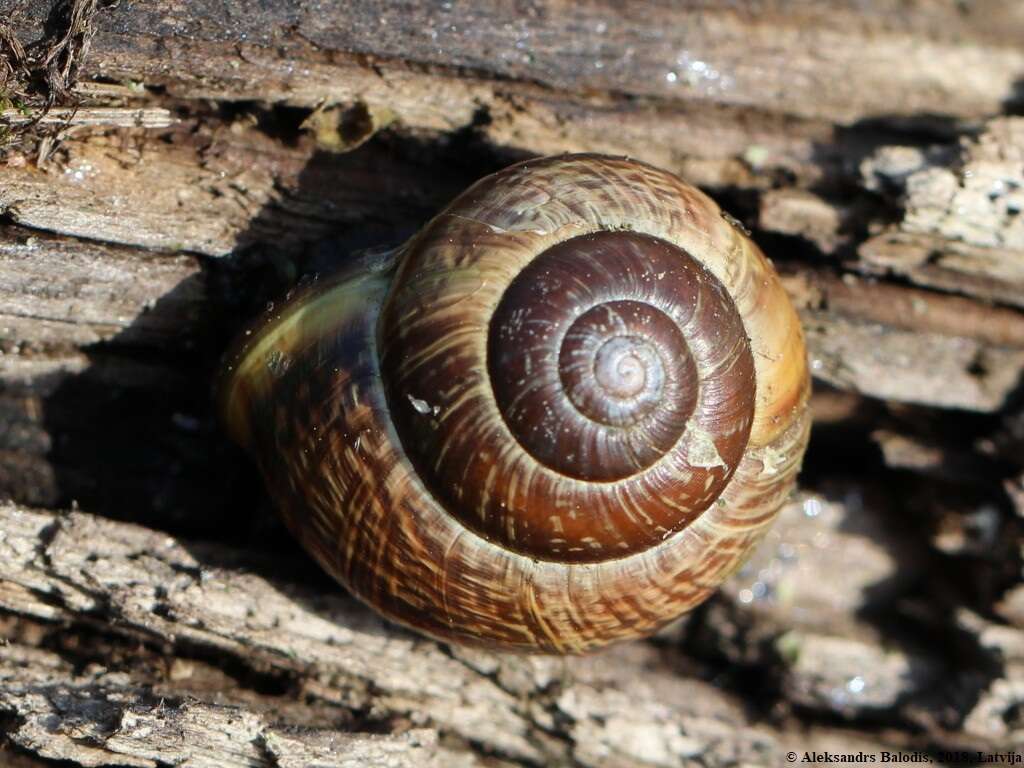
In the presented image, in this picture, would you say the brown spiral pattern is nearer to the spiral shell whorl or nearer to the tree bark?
the spiral shell whorl

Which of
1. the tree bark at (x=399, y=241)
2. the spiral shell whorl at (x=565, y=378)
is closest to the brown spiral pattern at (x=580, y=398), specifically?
the spiral shell whorl at (x=565, y=378)

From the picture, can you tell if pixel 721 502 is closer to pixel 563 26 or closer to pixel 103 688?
pixel 563 26

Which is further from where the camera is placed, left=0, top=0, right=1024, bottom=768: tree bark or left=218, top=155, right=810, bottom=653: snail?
left=0, top=0, right=1024, bottom=768: tree bark

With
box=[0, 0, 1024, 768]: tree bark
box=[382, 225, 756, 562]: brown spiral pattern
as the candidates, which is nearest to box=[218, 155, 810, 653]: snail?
box=[382, 225, 756, 562]: brown spiral pattern

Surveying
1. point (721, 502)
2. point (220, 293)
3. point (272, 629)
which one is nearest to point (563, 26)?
point (220, 293)

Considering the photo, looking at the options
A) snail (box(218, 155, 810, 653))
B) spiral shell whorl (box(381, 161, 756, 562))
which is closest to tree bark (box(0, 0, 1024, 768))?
snail (box(218, 155, 810, 653))

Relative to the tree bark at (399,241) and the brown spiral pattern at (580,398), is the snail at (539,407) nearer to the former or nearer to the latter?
the brown spiral pattern at (580,398)

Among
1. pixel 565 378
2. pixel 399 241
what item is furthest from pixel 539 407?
pixel 399 241
